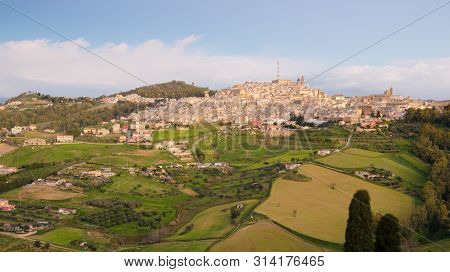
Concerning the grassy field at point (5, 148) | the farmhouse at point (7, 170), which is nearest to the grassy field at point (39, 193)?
the farmhouse at point (7, 170)

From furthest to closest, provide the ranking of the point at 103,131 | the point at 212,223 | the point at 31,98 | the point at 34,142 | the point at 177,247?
the point at 31,98, the point at 103,131, the point at 34,142, the point at 212,223, the point at 177,247

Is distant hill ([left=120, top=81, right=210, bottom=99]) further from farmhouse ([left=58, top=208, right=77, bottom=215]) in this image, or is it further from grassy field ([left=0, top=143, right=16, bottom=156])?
farmhouse ([left=58, top=208, right=77, bottom=215])

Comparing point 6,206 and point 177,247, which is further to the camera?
point 6,206

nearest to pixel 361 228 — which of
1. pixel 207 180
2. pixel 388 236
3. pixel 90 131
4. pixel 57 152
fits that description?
pixel 388 236

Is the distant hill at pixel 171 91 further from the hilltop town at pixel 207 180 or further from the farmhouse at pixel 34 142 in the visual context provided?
the farmhouse at pixel 34 142

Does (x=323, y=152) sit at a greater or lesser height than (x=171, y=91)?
lesser

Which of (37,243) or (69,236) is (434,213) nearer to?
(69,236)

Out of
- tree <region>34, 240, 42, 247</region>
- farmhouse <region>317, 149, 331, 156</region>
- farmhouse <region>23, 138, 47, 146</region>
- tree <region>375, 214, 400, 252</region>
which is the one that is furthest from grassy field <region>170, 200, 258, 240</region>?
farmhouse <region>23, 138, 47, 146</region>
